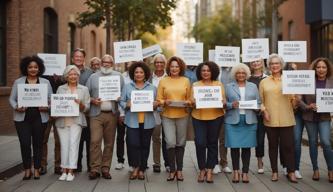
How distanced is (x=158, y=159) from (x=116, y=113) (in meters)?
1.26

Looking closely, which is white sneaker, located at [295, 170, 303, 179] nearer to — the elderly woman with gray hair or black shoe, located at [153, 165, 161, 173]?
black shoe, located at [153, 165, 161, 173]

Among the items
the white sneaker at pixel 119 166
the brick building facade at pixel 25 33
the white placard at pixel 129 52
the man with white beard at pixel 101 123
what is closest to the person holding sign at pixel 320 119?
the white placard at pixel 129 52

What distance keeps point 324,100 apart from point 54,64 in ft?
16.0

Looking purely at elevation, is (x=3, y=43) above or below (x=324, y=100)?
above

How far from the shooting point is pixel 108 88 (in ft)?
31.2

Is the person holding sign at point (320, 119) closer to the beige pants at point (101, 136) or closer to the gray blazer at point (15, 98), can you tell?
the beige pants at point (101, 136)

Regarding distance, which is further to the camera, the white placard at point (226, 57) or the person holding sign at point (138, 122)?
the white placard at point (226, 57)

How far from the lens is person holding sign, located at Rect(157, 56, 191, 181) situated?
9.32m

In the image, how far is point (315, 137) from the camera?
9609mm

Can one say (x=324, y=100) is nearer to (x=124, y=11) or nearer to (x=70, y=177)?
(x=70, y=177)

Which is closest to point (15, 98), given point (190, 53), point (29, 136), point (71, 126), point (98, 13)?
point (29, 136)

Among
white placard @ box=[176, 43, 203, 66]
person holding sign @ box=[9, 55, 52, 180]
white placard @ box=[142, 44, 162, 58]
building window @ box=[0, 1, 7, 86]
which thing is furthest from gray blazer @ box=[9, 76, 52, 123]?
building window @ box=[0, 1, 7, 86]

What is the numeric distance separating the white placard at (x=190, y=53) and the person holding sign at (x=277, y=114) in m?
1.98

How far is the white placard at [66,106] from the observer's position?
368 inches
